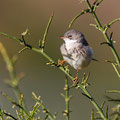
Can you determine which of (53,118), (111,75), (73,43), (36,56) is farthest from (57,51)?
(53,118)

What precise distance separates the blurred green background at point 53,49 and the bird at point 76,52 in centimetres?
325

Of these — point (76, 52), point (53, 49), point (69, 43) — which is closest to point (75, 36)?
point (69, 43)

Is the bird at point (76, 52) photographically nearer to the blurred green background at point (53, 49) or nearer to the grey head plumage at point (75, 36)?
the grey head plumage at point (75, 36)

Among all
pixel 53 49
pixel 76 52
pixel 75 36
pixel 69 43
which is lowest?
pixel 76 52

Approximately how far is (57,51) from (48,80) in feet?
4.14

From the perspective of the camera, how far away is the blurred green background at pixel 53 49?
8.10 metres

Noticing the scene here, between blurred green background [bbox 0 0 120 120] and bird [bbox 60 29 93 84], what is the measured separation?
3250 mm

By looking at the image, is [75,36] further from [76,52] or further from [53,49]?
[53,49]

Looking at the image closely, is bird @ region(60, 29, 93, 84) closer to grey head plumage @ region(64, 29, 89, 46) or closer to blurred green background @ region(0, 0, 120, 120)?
grey head plumage @ region(64, 29, 89, 46)

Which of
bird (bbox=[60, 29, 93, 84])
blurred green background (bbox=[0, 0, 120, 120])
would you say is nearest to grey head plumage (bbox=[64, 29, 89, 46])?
bird (bbox=[60, 29, 93, 84])

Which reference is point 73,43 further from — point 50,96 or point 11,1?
point 11,1

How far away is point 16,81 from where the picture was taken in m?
1.46

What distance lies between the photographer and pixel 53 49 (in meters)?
10.7

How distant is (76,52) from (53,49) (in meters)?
7.08
